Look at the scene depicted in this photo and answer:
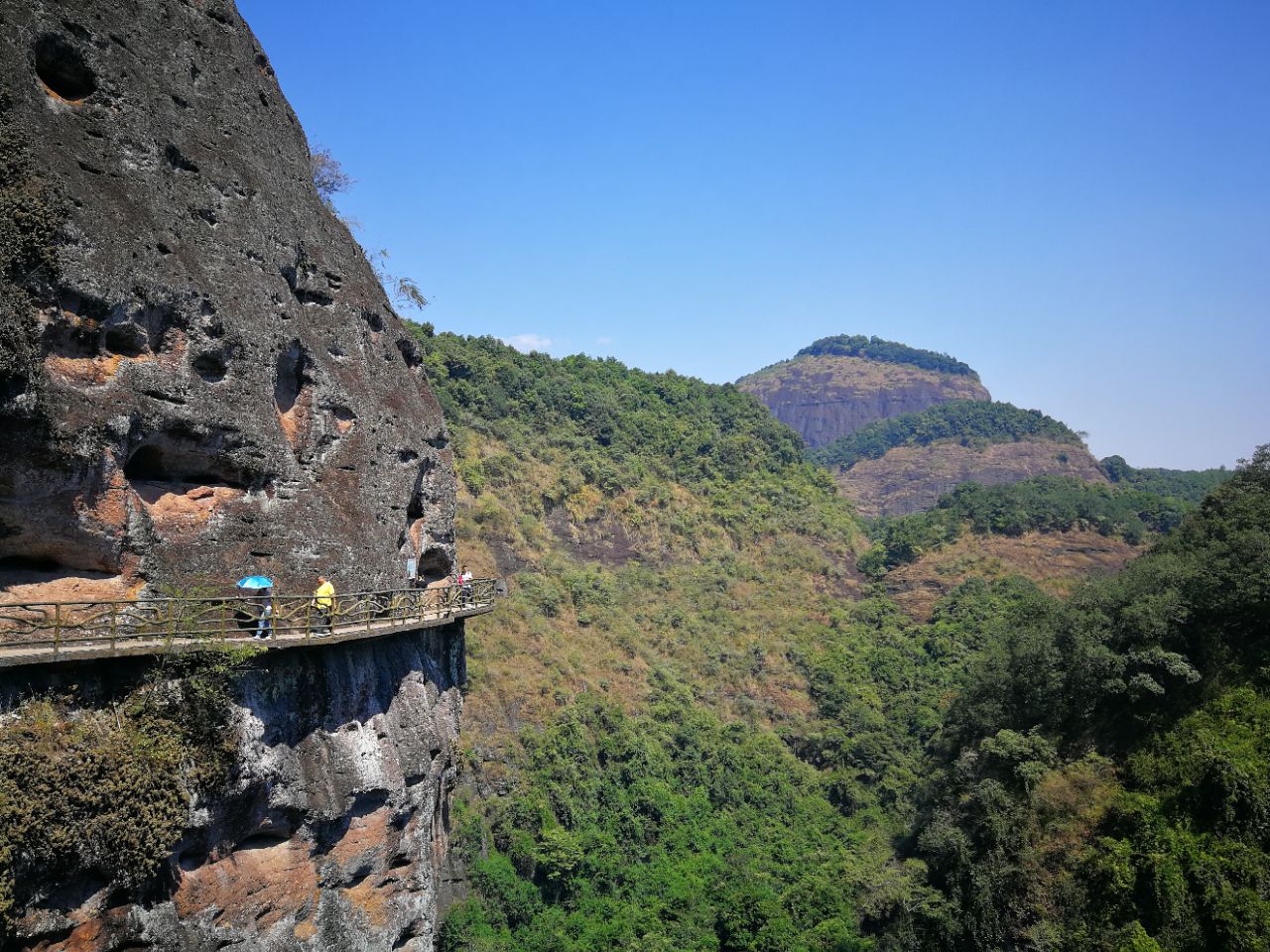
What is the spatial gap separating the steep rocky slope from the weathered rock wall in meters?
0.05

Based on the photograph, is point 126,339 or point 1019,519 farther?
point 1019,519

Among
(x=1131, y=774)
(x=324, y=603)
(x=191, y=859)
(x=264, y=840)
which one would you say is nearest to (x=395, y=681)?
(x=324, y=603)

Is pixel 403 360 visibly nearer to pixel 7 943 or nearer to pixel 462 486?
pixel 7 943

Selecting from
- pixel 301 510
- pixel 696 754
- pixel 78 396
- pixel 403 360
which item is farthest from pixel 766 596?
pixel 78 396

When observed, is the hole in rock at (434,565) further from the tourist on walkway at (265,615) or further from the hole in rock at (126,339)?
the hole in rock at (126,339)

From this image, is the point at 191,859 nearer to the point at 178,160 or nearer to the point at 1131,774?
the point at 178,160

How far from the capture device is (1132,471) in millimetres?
154375

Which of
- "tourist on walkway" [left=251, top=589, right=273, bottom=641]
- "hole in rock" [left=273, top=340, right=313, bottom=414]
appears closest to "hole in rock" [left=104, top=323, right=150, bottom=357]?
"hole in rock" [left=273, top=340, right=313, bottom=414]

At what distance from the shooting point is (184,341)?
51.3 feet

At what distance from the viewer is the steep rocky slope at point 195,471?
41.9 ft

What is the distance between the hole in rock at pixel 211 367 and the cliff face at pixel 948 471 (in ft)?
452

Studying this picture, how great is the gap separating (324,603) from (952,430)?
17620 cm

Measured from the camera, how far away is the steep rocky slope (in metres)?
12.8

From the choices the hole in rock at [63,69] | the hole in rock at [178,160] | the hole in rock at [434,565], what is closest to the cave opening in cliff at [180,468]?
the hole in rock at [178,160]
